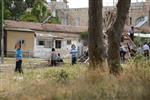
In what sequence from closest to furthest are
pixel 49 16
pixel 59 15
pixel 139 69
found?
pixel 139 69 → pixel 49 16 → pixel 59 15

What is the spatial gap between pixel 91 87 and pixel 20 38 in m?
43.9

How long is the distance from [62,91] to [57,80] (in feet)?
9.39

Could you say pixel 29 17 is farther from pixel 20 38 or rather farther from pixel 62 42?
pixel 20 38

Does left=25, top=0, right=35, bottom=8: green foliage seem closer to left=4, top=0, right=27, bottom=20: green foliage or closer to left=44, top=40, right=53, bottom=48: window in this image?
left=4, top=0, right=27, bottom=20: green foliage

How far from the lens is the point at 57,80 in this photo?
1502 centimetres

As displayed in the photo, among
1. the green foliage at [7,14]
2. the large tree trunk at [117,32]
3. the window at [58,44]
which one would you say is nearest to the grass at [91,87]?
the large tree trunk at [117,32]

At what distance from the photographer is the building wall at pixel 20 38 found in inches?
2176

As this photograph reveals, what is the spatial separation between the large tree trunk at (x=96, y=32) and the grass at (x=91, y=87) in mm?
1317

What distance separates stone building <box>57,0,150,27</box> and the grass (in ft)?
211

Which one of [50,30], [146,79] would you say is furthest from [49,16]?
[146,79]

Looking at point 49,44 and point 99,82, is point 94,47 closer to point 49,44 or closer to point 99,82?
point 99,82

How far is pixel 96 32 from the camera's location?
1730 cm

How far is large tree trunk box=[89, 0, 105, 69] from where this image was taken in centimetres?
1706

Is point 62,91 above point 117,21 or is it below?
below
